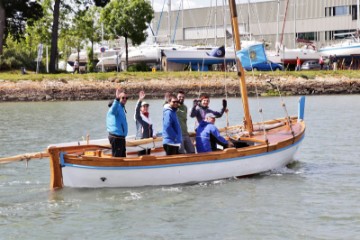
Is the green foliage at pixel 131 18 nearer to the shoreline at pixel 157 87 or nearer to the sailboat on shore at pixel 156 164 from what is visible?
the shoreline at pixel 157 87

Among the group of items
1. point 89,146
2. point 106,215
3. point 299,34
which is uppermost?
point 299,34

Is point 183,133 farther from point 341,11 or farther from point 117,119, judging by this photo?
point 341,11

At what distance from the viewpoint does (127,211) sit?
14.6 metres

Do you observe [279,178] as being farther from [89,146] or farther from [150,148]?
[89,146]

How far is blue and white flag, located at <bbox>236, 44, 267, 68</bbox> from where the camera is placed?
1988 centimetres

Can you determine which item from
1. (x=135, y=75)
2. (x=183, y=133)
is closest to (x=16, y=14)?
(x=135, y=75)

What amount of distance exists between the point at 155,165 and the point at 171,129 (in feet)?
3.31

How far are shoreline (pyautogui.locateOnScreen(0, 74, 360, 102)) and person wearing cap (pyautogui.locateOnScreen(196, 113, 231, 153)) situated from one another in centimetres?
3495

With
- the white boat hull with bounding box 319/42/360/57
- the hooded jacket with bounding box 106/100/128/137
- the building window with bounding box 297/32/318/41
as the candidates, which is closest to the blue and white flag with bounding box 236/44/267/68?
the hooded jacket with bounding box 106/100/128/137

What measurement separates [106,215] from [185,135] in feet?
13.8

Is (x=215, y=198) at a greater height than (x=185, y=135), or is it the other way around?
(x=185, y=135)

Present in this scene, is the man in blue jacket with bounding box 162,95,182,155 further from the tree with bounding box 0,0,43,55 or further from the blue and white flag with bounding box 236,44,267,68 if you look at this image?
the tree with bounding box 0,0,43,55

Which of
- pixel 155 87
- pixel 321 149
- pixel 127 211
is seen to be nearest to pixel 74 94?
pixel 155 87

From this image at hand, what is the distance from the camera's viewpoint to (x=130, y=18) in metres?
66.3
